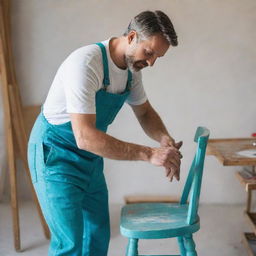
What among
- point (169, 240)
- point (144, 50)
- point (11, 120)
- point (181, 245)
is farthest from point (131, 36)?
point (169, 240)

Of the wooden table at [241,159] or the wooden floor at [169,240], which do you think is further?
the wooden floor at [169,240]

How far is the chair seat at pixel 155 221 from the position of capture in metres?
1.79

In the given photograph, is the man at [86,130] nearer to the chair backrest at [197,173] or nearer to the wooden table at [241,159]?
the chair backrest at [197,173]

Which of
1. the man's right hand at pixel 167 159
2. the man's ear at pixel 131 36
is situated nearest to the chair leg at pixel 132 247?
the man's right hand at pixel 167 159

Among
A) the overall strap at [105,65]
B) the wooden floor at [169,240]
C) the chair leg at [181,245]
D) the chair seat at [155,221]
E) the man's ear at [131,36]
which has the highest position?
the man's ear at [131,36]

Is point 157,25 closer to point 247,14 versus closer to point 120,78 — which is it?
point 120,78

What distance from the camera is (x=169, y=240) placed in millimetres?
2939

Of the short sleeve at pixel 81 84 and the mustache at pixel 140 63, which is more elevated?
the mustache at pixel 140 63

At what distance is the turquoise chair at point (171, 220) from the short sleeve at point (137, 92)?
0.32 metres

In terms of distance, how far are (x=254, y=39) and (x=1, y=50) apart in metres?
1.89

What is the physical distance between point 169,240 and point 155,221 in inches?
43.1

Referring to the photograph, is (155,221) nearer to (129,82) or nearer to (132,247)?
(132,247)

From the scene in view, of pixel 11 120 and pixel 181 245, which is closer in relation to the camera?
pixel 181 245

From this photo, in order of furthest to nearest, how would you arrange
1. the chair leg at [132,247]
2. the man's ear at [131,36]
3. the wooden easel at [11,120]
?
1. the wooden easel at [11,120]
2. the chair leg at [132,247]
3. the man's ear at [131,36]
